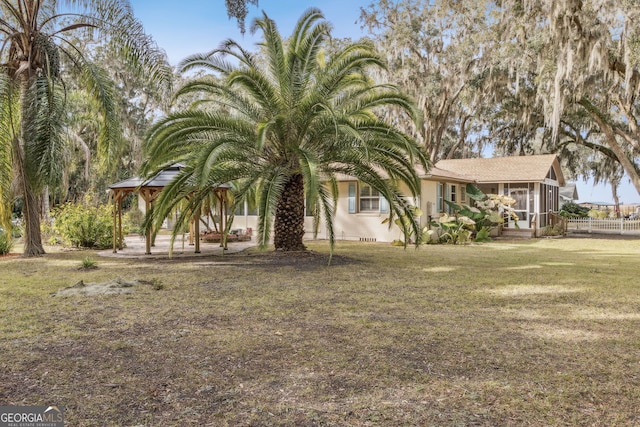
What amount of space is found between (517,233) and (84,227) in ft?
58.1

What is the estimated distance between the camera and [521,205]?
21562mm

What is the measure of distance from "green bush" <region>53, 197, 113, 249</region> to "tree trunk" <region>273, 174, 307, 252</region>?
21.5ft

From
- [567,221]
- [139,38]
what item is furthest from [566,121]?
[139,38]

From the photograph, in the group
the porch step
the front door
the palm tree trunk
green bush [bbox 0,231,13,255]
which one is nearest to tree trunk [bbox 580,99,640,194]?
the front door

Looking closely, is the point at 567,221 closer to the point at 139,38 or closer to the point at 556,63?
the point at 556,63

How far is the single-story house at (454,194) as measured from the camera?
717 inches

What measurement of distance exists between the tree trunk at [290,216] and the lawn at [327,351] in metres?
3.06

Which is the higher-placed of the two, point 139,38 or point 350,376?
point 139,38

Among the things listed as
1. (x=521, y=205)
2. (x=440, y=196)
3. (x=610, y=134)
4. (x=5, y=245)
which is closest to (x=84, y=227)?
(x=5, y=245)

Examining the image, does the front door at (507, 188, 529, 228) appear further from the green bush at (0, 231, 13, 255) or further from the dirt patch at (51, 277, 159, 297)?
the green bush at (0, 231, 13, 255)

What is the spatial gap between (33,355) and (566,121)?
90.0ft

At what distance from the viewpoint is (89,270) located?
9859mm

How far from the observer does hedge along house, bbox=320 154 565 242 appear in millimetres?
18203

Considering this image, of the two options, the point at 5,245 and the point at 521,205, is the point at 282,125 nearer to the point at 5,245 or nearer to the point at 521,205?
the point at 5,245
